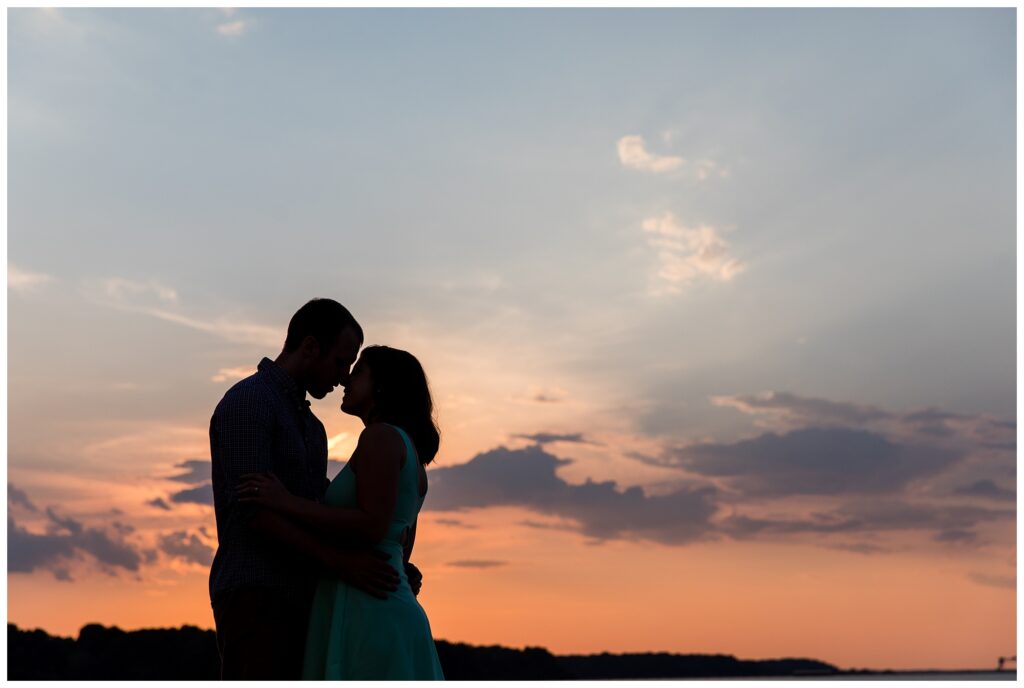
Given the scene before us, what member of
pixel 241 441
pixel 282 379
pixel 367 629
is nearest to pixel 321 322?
pixel 282 379

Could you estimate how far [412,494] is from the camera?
488cm

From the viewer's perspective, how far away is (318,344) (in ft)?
16.3

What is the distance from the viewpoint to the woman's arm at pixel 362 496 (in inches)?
179

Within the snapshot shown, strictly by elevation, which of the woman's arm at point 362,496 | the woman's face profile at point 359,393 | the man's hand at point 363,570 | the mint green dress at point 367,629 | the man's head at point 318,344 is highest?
the man's head at point 318,344

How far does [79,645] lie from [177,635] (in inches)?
199

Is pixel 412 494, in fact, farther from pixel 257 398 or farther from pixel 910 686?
pixel 910 686

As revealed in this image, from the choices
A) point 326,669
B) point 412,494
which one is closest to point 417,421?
point 412,494

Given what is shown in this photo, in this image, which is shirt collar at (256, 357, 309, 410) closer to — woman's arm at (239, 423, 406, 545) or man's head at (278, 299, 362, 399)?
man's head at (278, 299, 362, 399)

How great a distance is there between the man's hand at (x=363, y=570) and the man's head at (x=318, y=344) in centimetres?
80

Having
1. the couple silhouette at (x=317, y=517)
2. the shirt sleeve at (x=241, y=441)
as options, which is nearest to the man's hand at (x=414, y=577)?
the couple silhouette at (x=317, y=517)

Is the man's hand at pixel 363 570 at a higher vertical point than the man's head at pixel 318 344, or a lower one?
lower

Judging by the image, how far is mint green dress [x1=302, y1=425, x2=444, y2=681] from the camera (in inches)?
184

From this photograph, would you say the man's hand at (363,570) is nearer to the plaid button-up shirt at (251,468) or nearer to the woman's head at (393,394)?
the plaid button-up shirt at (251,468)

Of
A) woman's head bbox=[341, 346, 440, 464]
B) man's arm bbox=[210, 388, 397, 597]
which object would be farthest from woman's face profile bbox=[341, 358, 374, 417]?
man's arm bbox=[210, 388, 397, 597]
